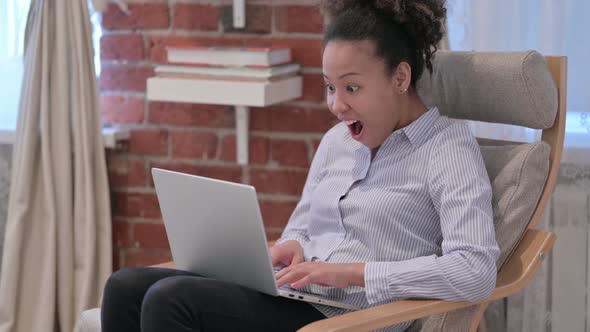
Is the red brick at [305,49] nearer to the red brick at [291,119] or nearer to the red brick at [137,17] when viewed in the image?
Result: the red brick at [291,119]

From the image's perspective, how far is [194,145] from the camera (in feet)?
8.14

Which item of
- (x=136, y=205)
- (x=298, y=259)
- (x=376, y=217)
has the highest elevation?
(x=376, y=217)

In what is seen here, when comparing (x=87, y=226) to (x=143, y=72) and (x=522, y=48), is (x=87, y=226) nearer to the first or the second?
(x=143, y=72)

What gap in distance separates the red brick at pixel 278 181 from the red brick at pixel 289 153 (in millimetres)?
25

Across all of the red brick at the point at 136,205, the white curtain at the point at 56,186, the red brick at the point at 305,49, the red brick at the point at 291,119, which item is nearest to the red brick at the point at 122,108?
the white curtain at the point at 56,186

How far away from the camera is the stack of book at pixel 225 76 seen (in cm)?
219

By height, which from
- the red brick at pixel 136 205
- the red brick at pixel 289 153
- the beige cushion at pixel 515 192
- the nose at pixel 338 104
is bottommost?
the red brick at pixel 136 205

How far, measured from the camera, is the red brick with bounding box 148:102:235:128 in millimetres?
2441

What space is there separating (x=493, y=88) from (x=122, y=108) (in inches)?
45.4

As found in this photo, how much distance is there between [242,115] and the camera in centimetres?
236

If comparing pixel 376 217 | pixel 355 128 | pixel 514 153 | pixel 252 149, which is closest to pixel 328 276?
pixel 376 217

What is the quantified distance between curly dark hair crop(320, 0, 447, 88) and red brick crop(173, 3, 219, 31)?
71 centimetres

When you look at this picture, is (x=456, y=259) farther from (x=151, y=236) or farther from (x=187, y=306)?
(x=151, y=236)

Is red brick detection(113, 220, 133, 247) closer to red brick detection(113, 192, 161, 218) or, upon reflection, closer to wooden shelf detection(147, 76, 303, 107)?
red brick detection(113, 192, 161, 218)
